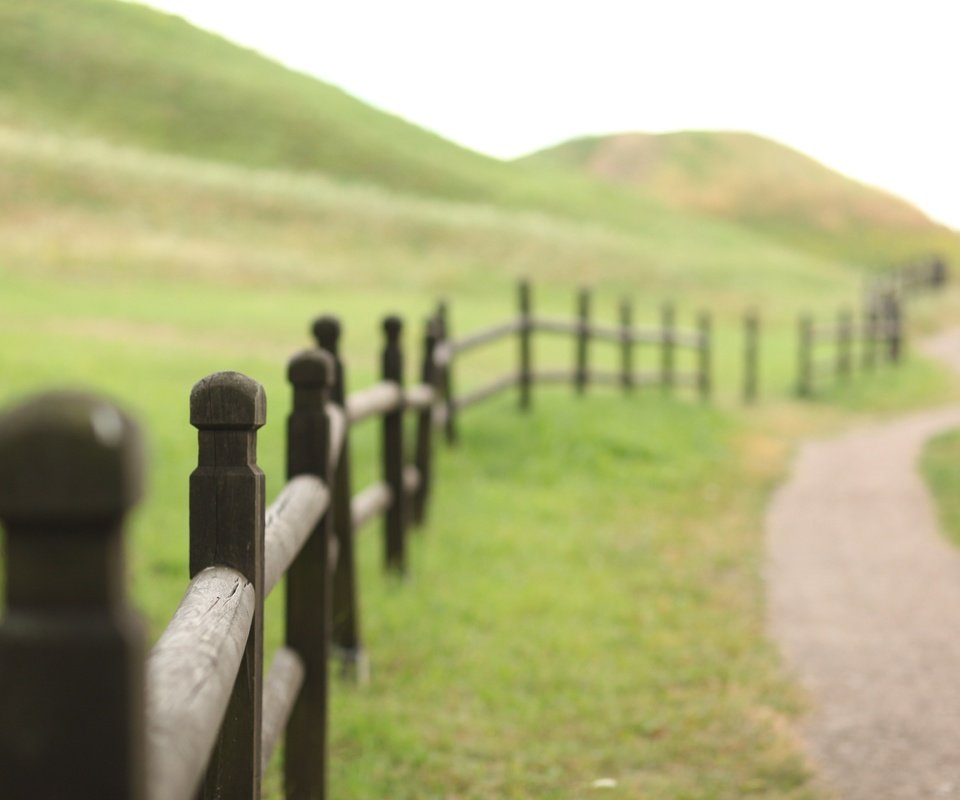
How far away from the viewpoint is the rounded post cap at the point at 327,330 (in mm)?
4750

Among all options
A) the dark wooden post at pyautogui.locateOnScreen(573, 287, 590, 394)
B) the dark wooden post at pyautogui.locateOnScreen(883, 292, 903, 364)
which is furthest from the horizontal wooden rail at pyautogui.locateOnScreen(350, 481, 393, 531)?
the dark wooden post at pyautogui.locateOnScreen(883, 292, 903, 364)

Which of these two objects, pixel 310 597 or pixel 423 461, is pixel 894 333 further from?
pixel 310 597

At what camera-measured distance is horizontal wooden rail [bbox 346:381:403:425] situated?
5.29m

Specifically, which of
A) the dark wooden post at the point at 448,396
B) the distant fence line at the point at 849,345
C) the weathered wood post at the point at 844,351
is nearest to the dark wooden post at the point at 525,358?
the dark wooden post at the point at 448,396

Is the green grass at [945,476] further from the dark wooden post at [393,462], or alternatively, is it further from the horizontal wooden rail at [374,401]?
the horizontal wooden rail at [374,401]

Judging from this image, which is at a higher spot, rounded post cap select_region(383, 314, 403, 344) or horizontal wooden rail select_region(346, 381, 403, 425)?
rounded post cap select_region(383, 314, 403, 344)

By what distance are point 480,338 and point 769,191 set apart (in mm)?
94997

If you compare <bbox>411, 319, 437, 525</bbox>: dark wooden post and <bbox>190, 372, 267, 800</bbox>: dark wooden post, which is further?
<bbox>411, 319, 437, 525</bbox>: dark wooden post

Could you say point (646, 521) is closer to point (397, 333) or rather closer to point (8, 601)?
point (397, 333)

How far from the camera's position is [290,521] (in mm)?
2883

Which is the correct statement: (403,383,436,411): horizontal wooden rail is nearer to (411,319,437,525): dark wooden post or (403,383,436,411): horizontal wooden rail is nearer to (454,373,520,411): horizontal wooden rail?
(411,319,437,525): dark wooden post

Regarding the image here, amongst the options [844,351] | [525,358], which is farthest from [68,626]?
[844,351]

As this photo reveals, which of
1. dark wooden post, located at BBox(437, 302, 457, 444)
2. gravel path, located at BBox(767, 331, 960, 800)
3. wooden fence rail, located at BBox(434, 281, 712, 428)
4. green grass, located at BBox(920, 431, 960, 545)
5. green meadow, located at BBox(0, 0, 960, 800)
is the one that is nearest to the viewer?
gravel path, located at BBox(767, 331, 960, 800)

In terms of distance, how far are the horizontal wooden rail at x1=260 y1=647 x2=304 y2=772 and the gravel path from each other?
1.81 m
